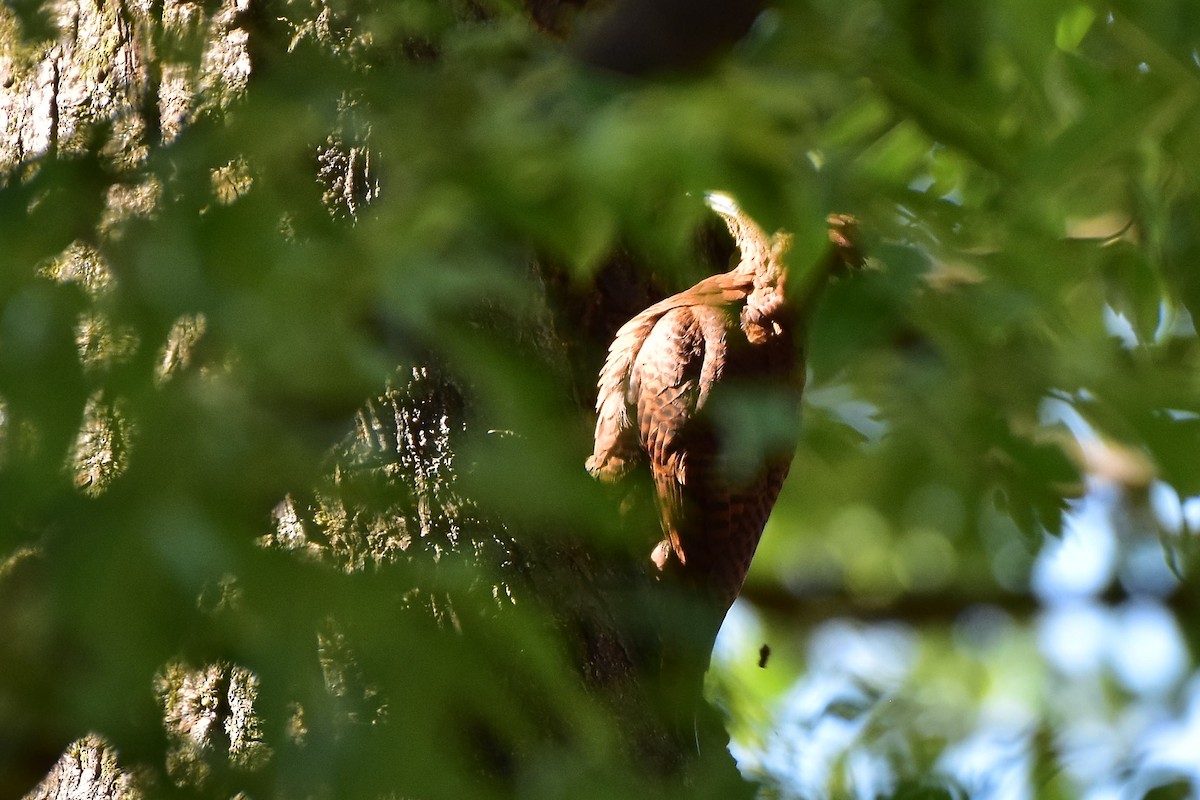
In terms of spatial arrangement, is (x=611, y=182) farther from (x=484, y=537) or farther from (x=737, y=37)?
(x=484, y=537)


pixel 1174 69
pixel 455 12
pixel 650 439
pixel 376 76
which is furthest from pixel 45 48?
pixel 1174 69

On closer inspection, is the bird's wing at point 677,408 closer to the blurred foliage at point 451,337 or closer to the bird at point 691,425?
the bird at point 691,425

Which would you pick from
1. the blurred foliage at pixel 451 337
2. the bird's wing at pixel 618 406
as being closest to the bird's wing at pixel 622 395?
the bird's wing at pixel 618 406

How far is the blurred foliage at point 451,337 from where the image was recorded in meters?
0.87

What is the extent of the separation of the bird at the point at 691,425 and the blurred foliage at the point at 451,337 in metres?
0.30

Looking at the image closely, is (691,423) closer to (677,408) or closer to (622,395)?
(677,408)

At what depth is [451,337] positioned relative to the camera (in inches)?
43.7

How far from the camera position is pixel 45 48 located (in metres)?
2.21

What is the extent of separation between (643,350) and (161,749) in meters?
1.79

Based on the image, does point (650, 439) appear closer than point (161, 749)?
No

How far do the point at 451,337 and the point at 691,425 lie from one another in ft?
4.99

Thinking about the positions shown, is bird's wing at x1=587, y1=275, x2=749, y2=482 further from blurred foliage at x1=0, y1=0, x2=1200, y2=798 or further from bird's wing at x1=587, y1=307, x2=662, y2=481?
blurred foliage at x1=0, y1=0, x2=1200, y2=798

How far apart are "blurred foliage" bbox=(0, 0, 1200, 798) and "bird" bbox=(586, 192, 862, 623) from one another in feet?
0.98

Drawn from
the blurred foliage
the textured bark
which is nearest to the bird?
the textured bark
